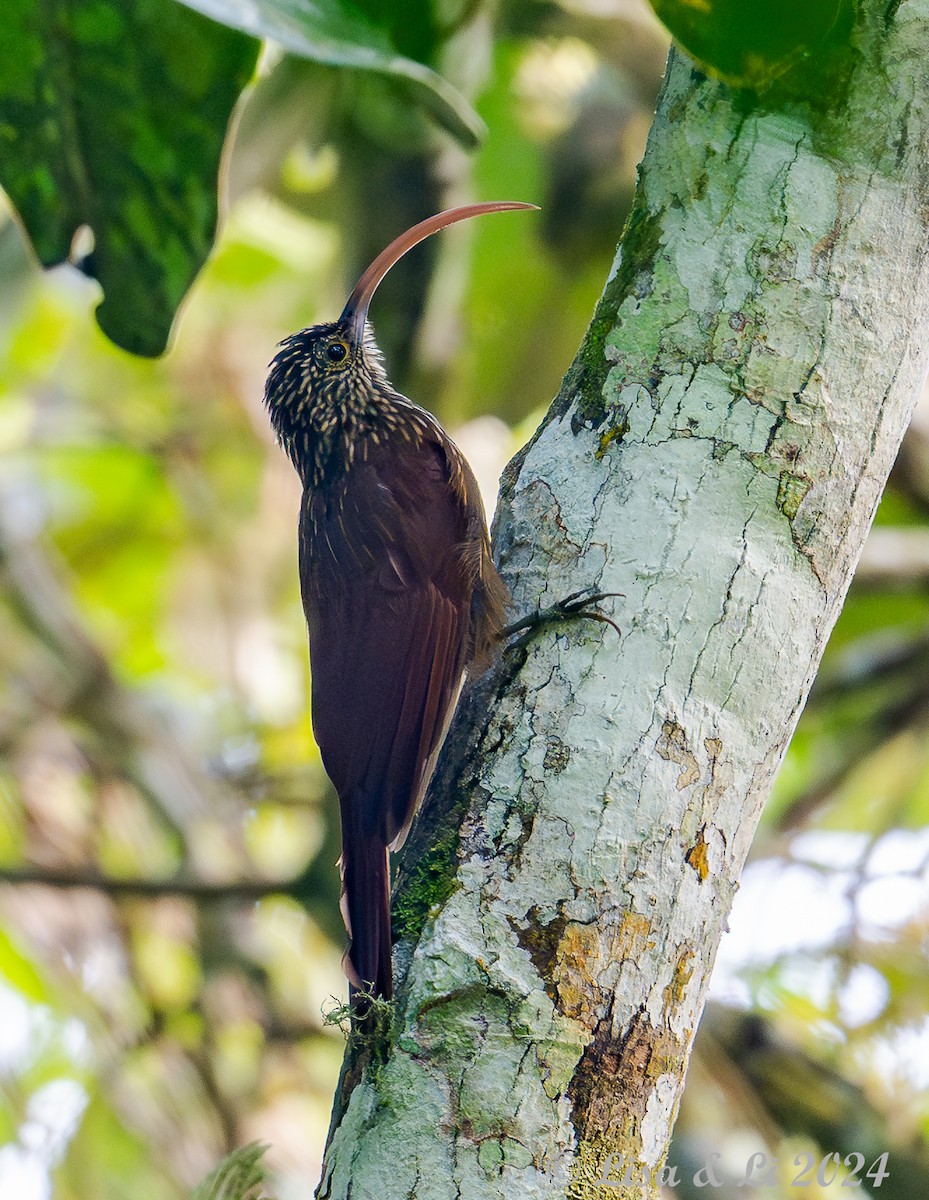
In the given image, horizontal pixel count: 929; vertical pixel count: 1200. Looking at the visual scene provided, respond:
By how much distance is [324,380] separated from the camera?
3.58 meters

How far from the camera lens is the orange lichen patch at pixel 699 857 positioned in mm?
2010

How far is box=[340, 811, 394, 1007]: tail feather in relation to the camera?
6.72ft

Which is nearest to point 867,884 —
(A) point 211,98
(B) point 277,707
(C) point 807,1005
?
(C) point 807,1005

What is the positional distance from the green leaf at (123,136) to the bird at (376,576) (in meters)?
0.72

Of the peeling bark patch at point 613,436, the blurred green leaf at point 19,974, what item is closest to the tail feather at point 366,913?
the peeling bark patch at point 613,436

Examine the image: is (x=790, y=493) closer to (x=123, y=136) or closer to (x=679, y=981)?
(x=679, y=981)

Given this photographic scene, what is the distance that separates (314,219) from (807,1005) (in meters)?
3.41

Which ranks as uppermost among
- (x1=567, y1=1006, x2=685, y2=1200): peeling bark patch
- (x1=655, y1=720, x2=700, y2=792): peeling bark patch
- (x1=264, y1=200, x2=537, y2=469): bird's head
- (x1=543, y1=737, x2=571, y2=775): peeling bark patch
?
(x1=264, y1=200, x2=537, y2=469): bird's head

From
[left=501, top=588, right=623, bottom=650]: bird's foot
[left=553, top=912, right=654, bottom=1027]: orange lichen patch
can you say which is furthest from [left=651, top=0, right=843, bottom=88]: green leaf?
[left=553, top=912, right=654, bottom=1027]: orange lichen patch

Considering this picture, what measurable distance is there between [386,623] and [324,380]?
2.94 ft

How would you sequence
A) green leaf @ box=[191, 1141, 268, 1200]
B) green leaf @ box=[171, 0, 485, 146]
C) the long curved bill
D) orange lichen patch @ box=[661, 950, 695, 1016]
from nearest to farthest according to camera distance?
green leaf @ box=[171, 0, 485, 146], orange lichen patch @ box=[661, 950, 695, 1016], green leaf @ box=[191, 1141, 268, 1200], the long curved bill

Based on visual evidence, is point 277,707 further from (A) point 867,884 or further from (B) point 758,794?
(B) point 758,794

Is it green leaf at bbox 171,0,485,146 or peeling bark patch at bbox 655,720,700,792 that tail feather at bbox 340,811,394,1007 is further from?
green leaf at bbox 171,0,485,146

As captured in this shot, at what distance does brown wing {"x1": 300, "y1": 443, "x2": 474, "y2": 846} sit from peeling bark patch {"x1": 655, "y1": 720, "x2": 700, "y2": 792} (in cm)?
74
